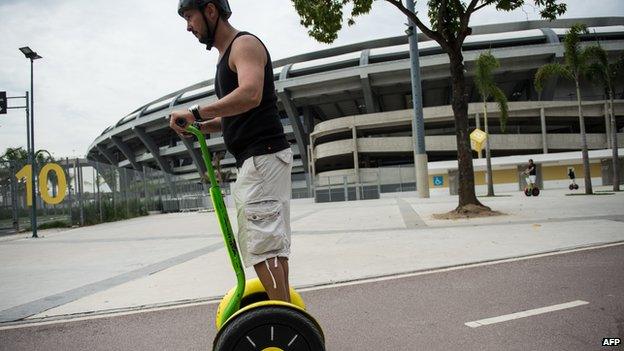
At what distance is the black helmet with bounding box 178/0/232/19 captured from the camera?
1.85 m

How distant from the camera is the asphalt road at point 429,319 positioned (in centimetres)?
243

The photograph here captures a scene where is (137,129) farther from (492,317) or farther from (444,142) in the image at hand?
(492,317)

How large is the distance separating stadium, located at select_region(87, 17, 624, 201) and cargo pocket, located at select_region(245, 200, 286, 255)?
96.3ft

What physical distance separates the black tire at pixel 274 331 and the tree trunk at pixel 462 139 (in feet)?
31.6

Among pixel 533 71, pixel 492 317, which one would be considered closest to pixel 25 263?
pixel 492 317

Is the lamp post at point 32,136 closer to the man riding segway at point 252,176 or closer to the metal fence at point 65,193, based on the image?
the metal fence at point 65,193

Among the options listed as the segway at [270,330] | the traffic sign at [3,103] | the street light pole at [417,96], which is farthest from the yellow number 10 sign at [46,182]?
the segway at [270,330]

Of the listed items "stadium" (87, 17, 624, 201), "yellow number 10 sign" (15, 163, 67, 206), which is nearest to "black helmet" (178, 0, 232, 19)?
"yellow number 10 sign" (15, 163, 67, 206)

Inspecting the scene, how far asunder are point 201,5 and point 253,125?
0.60m

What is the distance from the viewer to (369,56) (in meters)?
41.7

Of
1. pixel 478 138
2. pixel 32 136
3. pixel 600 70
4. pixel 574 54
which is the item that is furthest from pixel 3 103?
pixel 600 70

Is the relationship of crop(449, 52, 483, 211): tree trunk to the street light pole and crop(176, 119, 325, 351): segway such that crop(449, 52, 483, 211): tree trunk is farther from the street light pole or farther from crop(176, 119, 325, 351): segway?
crop(176, 119, 325, 351): segway

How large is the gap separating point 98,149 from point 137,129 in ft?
58.5

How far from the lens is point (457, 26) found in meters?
11.0
